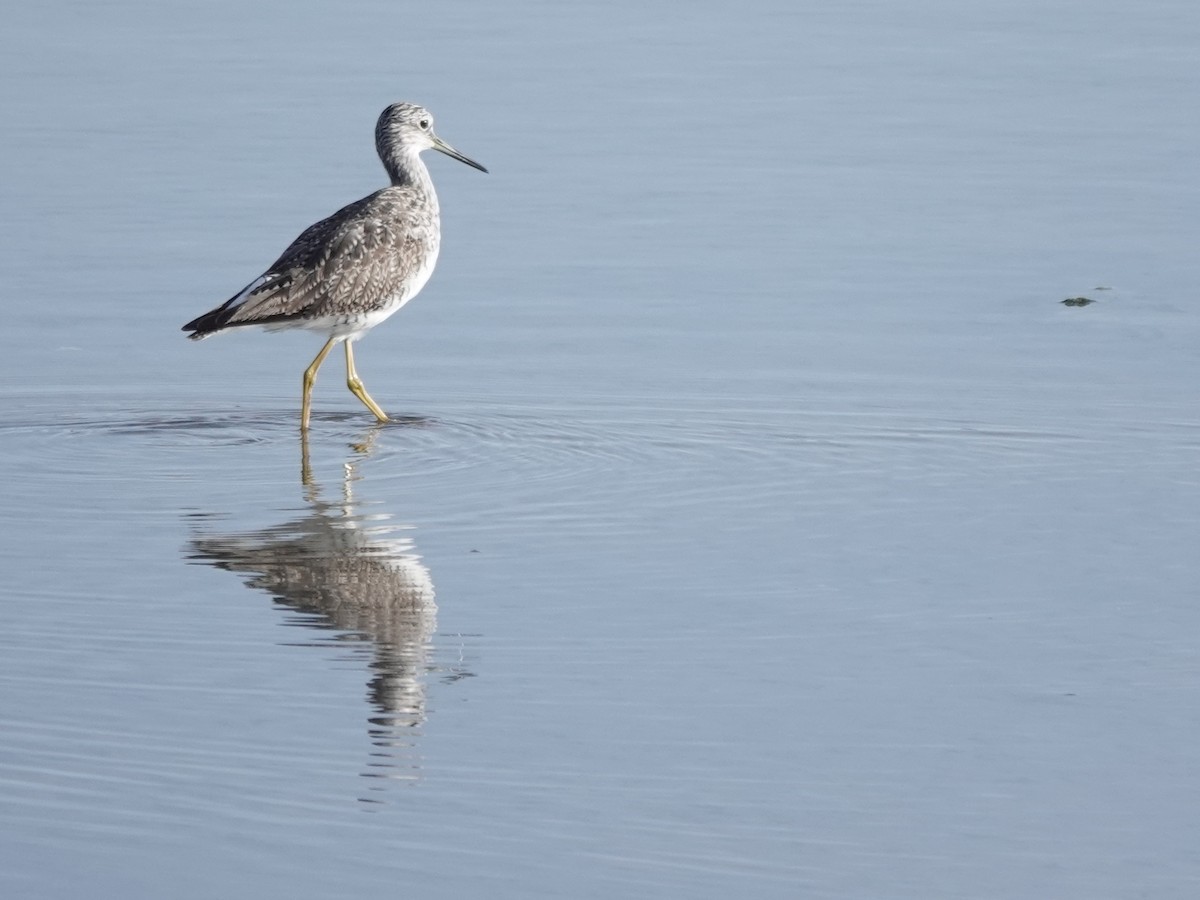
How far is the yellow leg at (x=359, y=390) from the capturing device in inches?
407

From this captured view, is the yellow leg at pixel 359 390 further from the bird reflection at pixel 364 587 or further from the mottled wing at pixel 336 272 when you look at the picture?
the bird reflection at pixel 364 587

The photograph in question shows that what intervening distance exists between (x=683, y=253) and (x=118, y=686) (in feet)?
23.7

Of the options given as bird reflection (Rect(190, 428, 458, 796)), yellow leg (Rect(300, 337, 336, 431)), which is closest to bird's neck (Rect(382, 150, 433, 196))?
yellow leg (Rect(300, 337, 336, 431))

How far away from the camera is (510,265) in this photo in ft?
42.5

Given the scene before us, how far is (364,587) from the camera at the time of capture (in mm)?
7484

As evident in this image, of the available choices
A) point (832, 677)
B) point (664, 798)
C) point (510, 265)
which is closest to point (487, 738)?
point (664, 798)

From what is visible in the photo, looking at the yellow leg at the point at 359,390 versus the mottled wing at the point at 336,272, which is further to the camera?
the mottled wing at the point at 336,272

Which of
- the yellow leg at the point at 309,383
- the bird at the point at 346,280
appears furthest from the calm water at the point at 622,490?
the bird at the point at 346,280

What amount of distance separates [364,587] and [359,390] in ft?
10.2

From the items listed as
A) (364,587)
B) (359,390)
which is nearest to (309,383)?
(359,390)

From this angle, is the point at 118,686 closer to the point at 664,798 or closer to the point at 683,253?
the point at 664,798

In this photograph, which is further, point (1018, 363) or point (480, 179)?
point (480, 179)

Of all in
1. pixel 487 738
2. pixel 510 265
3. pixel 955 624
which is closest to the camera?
pixel 487 738

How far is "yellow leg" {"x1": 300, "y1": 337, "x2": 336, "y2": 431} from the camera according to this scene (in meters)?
10.3
